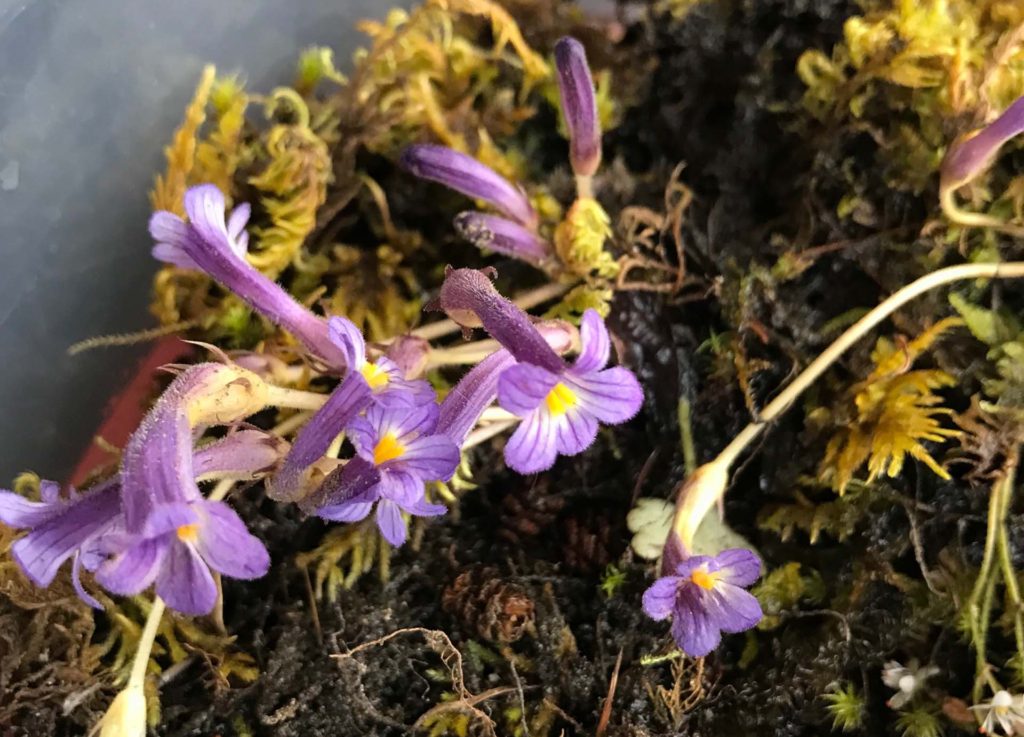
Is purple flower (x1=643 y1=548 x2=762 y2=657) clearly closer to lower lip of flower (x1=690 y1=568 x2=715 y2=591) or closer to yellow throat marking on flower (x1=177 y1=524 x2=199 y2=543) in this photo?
lower lip of flower (x1=690 y1=568 x2=715 y2=591)

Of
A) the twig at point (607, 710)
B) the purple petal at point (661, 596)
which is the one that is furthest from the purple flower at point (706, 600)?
the twig at point (607, 710)

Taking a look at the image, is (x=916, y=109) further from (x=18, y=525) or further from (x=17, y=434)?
(x=17, y=434)

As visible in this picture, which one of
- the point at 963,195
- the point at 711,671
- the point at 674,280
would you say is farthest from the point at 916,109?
the point at 711,671

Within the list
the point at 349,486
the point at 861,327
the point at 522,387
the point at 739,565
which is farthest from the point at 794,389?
the point at 349,486

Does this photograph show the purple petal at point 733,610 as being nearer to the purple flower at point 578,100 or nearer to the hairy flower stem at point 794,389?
the hairy flower stem at point 794,389

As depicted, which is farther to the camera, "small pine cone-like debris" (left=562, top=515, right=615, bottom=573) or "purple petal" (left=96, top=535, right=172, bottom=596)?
"small pine cone-like debris" (left=562, top=515, right=615, bottom=573)

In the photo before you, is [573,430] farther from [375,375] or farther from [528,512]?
[528,512]

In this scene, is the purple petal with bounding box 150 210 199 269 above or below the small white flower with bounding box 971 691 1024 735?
above

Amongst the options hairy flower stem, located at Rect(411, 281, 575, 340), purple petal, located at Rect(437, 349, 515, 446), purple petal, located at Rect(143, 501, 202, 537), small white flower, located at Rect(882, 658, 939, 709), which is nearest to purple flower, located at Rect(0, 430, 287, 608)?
purple petal, located at Rect(143, 501, 202, 537)
